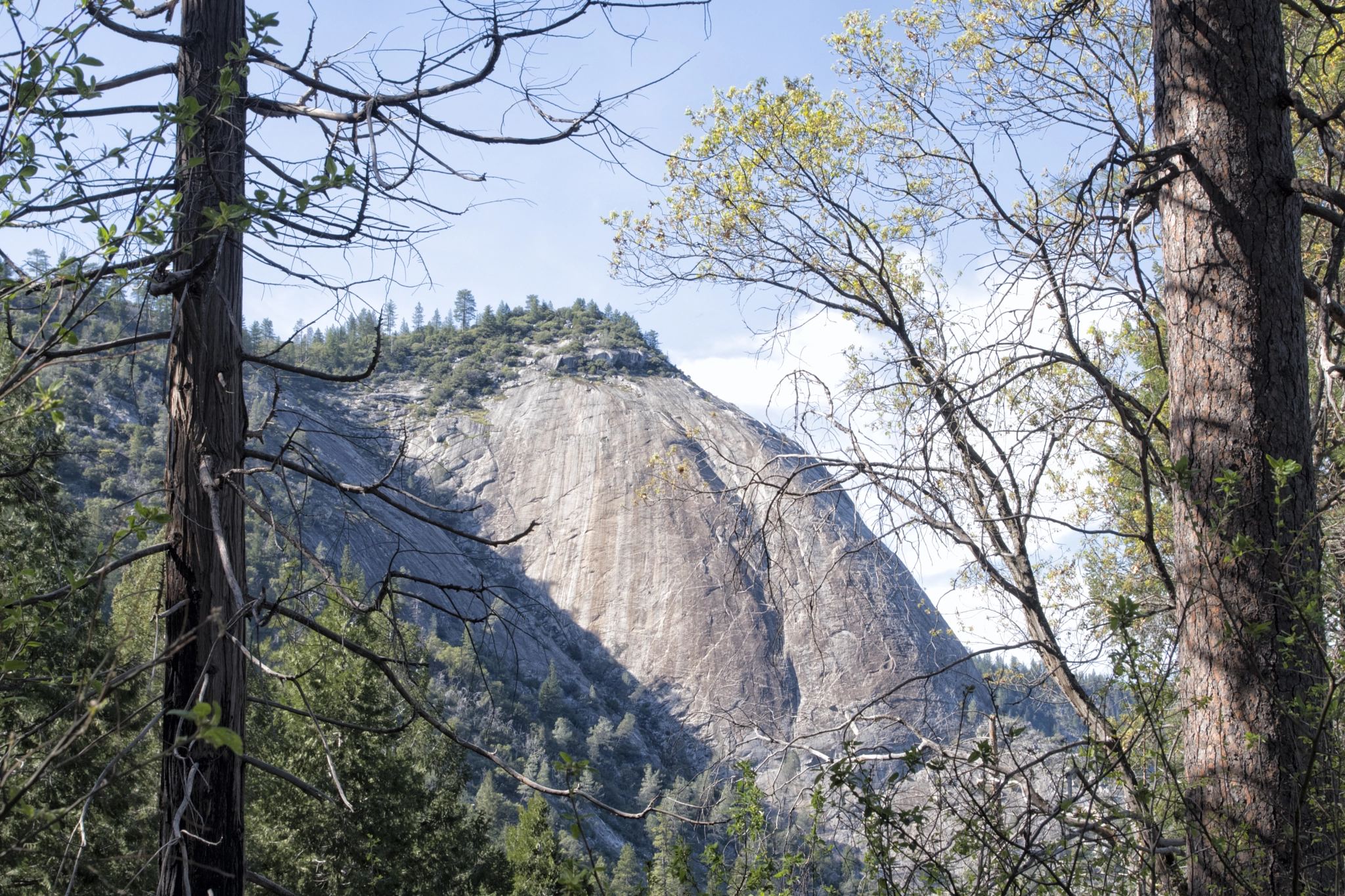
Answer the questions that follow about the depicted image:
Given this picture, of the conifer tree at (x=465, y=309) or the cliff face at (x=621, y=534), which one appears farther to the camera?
the conifer tree at (x=465, y=309)

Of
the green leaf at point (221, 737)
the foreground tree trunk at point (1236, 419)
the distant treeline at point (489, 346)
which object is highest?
the distant treeline at point (489, 346)

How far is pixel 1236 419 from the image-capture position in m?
2.68

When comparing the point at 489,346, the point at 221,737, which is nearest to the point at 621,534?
the point at 489,346

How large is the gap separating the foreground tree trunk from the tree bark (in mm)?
2914

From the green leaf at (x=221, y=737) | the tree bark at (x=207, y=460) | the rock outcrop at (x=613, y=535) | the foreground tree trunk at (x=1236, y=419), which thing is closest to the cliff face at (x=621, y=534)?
the rock outcrop at (x=613, y=535)

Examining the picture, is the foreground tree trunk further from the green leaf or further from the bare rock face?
the bare rock face

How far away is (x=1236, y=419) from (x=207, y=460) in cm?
338

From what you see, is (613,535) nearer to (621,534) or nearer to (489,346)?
(621,534)

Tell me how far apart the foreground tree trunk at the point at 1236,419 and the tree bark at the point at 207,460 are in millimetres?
2914

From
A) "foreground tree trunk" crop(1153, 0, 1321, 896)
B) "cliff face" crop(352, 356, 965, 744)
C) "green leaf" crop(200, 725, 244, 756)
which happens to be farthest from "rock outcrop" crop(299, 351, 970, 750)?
"green leaf" crop(200, 725, 244, 756)

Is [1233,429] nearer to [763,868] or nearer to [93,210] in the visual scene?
[763,868]

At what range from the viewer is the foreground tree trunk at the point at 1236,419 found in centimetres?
243

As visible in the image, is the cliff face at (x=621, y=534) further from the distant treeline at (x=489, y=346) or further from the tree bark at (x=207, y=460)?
the tree bark at (x=207, y=460)

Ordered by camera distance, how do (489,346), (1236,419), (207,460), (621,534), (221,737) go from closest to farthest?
(221,737), (1236,419), (207,460), (621,534), (489,346)
